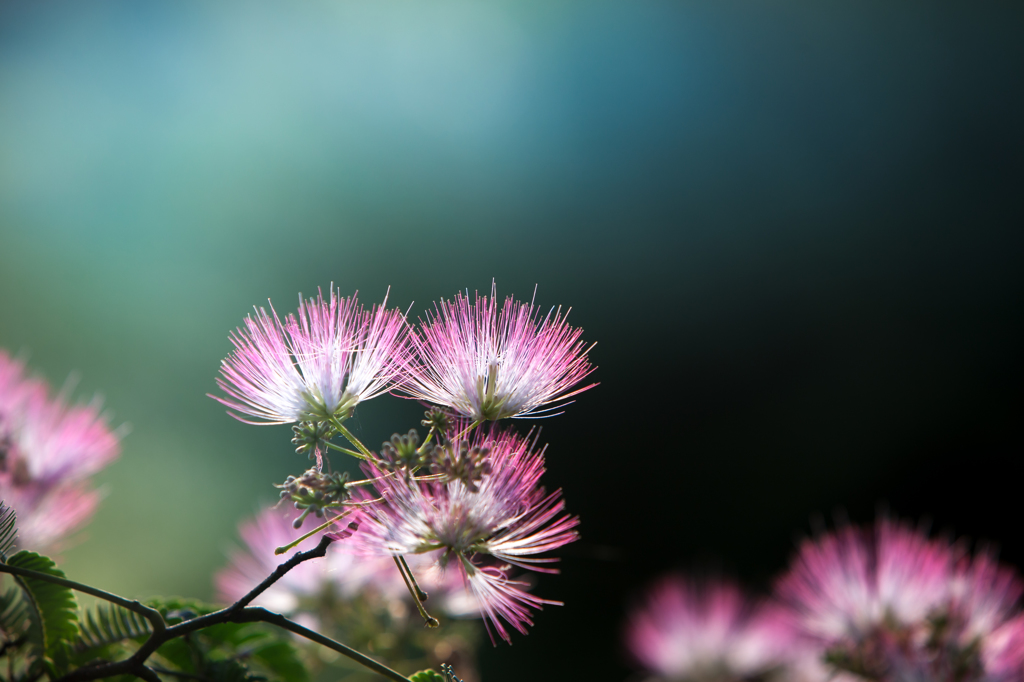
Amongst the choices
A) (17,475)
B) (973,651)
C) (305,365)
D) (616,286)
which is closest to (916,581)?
(973,651)

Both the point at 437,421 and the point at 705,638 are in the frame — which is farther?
the point at 705,638

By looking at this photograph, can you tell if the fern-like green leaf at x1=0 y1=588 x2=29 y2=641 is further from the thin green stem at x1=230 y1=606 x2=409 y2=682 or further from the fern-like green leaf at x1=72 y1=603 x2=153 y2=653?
the thin green stem at x1=230 y1=606 x2=409 y2=682

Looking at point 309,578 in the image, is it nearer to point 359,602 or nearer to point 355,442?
point 359,602

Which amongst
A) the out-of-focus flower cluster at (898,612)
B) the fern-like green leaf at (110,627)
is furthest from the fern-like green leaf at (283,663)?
the out-of-focus flower cluster at (898,612)

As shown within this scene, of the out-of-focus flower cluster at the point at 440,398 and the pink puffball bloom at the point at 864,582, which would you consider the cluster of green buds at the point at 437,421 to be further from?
the pink puffball bloom at the point at 864,582

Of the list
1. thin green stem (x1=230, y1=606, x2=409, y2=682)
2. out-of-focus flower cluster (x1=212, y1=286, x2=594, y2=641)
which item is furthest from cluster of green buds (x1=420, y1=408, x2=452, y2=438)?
thin green stem (x1=230, y1=606, x2=409, y2=682)

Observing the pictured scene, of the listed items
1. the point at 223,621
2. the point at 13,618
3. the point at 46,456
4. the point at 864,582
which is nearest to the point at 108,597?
the point at 223,621
